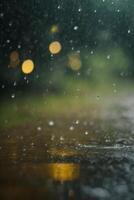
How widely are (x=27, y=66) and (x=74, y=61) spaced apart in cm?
244

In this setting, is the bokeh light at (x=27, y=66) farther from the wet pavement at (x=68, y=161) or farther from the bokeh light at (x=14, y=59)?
the wet pavement at (x=68, y=161)

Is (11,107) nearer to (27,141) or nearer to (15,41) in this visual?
(15,41)

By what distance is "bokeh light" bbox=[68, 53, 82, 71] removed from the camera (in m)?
14.0

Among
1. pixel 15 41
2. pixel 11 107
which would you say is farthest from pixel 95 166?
pixel 15 41

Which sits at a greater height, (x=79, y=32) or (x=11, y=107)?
(x=79, y=32)

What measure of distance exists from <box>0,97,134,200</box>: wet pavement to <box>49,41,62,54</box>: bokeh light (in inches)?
194

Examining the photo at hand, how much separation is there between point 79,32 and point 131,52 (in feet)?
9.41

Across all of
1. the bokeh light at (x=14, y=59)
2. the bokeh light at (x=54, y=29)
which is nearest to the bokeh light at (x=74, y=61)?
the bokeh light at (x=54, y=29)

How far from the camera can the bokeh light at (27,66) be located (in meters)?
12.2

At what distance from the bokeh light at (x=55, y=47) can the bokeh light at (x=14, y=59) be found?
4.23 ft

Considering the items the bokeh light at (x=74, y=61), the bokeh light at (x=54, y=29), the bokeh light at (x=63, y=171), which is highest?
the bokeh light at (x=54, y=29)

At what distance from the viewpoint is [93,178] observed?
16.2 feet

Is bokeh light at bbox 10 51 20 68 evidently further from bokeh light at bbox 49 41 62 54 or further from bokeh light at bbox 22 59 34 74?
bokeh light at bbox 49 41 62 54

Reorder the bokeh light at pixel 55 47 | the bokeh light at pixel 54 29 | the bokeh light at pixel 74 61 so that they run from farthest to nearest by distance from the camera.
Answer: the bokeh light at pixel 74 61
the bokeh light at pixel 55 47
the bokeh light at pixel 54 29
